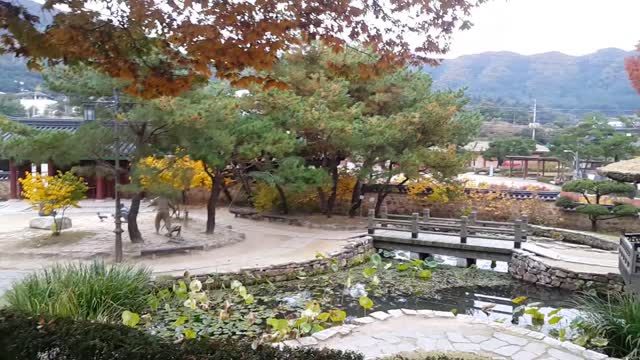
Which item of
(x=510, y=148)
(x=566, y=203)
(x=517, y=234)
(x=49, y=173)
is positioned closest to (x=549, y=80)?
(x=510, y=148)

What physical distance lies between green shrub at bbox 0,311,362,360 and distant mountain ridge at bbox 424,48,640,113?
6994cm

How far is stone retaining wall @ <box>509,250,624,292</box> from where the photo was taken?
10.9 metres

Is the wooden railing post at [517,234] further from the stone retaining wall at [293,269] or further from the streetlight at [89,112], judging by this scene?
the streetlight at [89,112]

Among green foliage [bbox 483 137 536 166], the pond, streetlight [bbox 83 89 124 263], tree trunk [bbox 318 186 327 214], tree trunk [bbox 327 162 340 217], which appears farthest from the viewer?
green foliage [bbox 483 137 536 166]

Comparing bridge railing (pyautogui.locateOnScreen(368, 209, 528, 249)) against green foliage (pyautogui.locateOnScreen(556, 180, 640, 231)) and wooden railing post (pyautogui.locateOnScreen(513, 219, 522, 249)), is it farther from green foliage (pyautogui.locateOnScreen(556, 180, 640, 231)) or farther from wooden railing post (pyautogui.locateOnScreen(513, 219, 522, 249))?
green foliage (pyautogui.locateOnScreen(556, 180, 640, 231))

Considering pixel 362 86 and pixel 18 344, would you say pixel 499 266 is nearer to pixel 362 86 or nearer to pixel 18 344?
pixel 362 86

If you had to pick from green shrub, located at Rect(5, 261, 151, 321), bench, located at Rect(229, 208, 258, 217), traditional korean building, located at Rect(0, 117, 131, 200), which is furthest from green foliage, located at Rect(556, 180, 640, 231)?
traditional korean building, located at Rect(0, 117, 131, 200)

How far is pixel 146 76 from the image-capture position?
4387 millimetres

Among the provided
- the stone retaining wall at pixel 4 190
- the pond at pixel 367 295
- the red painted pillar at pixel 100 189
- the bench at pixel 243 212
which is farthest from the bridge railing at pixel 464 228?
the stone retaining wall at pixel 4 190

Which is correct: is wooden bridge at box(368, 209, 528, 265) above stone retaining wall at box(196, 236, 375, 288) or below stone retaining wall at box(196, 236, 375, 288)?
above

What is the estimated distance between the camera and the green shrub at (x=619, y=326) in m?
6.24

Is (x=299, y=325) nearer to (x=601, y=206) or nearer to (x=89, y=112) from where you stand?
(x=89, y=112)

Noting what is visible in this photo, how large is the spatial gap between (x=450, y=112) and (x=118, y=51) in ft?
41.9

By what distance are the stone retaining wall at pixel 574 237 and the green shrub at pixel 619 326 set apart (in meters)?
9.98
